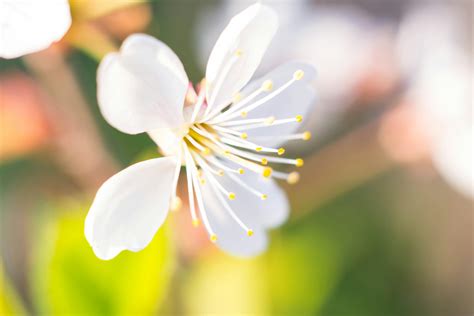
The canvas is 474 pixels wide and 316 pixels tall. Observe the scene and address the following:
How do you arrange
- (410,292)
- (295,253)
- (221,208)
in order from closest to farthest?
(221,208)
(295,253)
(410,292)

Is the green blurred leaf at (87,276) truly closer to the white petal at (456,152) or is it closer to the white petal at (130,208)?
the white petal at (130,208)

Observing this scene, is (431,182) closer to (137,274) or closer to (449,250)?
(449,250)

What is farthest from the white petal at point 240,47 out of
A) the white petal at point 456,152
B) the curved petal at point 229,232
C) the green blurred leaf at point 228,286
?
the white petal at point 456,152

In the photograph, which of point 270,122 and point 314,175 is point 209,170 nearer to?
point 270,122

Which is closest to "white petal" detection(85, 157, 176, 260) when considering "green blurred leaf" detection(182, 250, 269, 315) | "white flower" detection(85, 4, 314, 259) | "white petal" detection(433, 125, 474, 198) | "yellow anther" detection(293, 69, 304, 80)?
"white flower" detection(85, 4, 314, 259)

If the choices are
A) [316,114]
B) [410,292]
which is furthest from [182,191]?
[410,292]

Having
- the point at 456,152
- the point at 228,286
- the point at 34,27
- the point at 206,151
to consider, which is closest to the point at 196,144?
the point at 206,151

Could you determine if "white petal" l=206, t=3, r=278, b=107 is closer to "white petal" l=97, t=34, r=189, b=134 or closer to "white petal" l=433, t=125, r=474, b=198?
"white petal" l=97, t=34, r=189, b=134

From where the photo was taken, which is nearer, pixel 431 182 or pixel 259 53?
pixel 259 53
